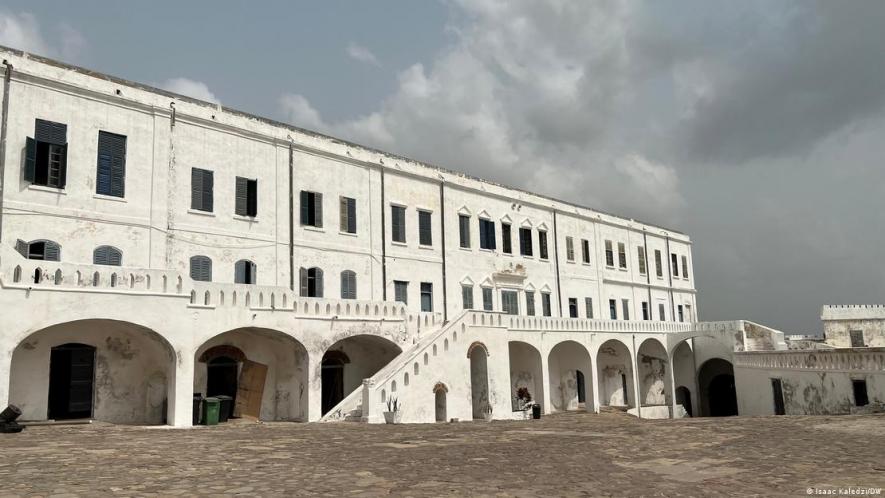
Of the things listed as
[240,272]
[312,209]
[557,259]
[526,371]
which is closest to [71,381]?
[240,272]

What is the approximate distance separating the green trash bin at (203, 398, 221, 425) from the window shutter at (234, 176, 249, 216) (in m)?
6.97

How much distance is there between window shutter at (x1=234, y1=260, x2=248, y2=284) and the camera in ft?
73.2

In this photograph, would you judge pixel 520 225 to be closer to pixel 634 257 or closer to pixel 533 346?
pixel 533 346

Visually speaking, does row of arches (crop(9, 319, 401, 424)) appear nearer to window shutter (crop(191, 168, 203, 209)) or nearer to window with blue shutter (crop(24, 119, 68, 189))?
window with blue shutter (crop(24, 119, 68, 189))

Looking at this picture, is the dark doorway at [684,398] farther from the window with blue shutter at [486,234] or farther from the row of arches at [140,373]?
the row of arches at [140,373]

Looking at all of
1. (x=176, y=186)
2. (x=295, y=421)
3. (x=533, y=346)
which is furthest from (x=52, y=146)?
(x=533, y=346)

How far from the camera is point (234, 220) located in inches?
889

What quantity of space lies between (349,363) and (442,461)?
14.2 m

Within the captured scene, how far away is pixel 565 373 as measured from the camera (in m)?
34.6

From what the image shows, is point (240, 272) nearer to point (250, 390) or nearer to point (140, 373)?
point (250, 390)

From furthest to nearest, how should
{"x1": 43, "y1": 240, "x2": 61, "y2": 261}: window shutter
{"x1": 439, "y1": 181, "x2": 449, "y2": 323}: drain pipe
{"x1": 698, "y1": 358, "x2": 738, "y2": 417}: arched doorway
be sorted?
{"x1": 698, "y1": 358, "x2": 738, "y2": 417}: arched doorway → {"x1": 439, "y1": 181, "x2": 449, "y2": 323}: drain pipe → {"x1": 43, "y1": 240, "x2": 61, "y2": 261}: window shutter

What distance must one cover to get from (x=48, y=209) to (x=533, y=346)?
20.0 m

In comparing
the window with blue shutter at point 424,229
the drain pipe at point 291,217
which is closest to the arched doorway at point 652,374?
the window with blue shutter at point 424,229

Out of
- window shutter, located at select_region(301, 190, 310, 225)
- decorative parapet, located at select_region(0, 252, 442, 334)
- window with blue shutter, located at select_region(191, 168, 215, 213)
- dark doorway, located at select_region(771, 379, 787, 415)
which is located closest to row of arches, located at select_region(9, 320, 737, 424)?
decorative parapet, located at select_region(0, 252, 442, 334)
